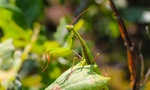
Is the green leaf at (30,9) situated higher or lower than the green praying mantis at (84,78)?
higher

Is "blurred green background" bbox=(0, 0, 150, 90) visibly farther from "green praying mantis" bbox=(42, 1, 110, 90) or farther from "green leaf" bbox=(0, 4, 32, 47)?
"green praying mantis" bbox=(42, 1, 110, 90)

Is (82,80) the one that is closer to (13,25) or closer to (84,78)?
(84,78)

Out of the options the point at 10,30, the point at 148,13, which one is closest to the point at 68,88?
the point at 10,30

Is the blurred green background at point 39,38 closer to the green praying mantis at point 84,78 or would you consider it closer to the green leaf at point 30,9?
the green leaf at point 30,9

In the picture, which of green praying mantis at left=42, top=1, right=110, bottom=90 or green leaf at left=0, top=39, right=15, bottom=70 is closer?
green praying mantis at left=42, top=1, right=110, bottom=90

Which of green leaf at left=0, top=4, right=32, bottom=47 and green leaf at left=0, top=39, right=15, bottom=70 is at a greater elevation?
green leaf at left=0, top=4, right=32, bottom=47

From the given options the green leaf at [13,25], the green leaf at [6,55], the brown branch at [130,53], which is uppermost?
the green leaf at [13,25]

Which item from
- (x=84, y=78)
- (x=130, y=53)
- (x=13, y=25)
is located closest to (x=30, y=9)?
(x=13, y=25)

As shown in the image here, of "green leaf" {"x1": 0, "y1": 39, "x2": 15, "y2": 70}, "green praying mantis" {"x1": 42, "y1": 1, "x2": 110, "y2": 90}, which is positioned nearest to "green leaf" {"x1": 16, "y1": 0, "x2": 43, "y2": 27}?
"green leaf" {"x1": 0, "y1": 39, "x2": 15, "y2": 70}

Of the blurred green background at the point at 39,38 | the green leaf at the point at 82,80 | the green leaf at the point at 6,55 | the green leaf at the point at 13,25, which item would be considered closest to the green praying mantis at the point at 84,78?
the green leaf at the point at 82,80

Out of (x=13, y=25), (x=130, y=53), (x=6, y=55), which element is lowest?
(x=130, y=53)

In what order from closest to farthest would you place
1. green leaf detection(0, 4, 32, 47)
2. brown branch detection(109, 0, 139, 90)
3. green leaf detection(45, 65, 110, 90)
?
1. green leaf detection(45, 65, 110, 90)
2. brown branch detection(109, 0, 139, 90)
3. green leaf detection(0, 4, 32, 47)

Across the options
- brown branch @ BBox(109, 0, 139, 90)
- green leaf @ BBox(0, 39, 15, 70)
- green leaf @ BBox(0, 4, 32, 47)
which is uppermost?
green leaf @ BBox(0, 4, 32, 47)
